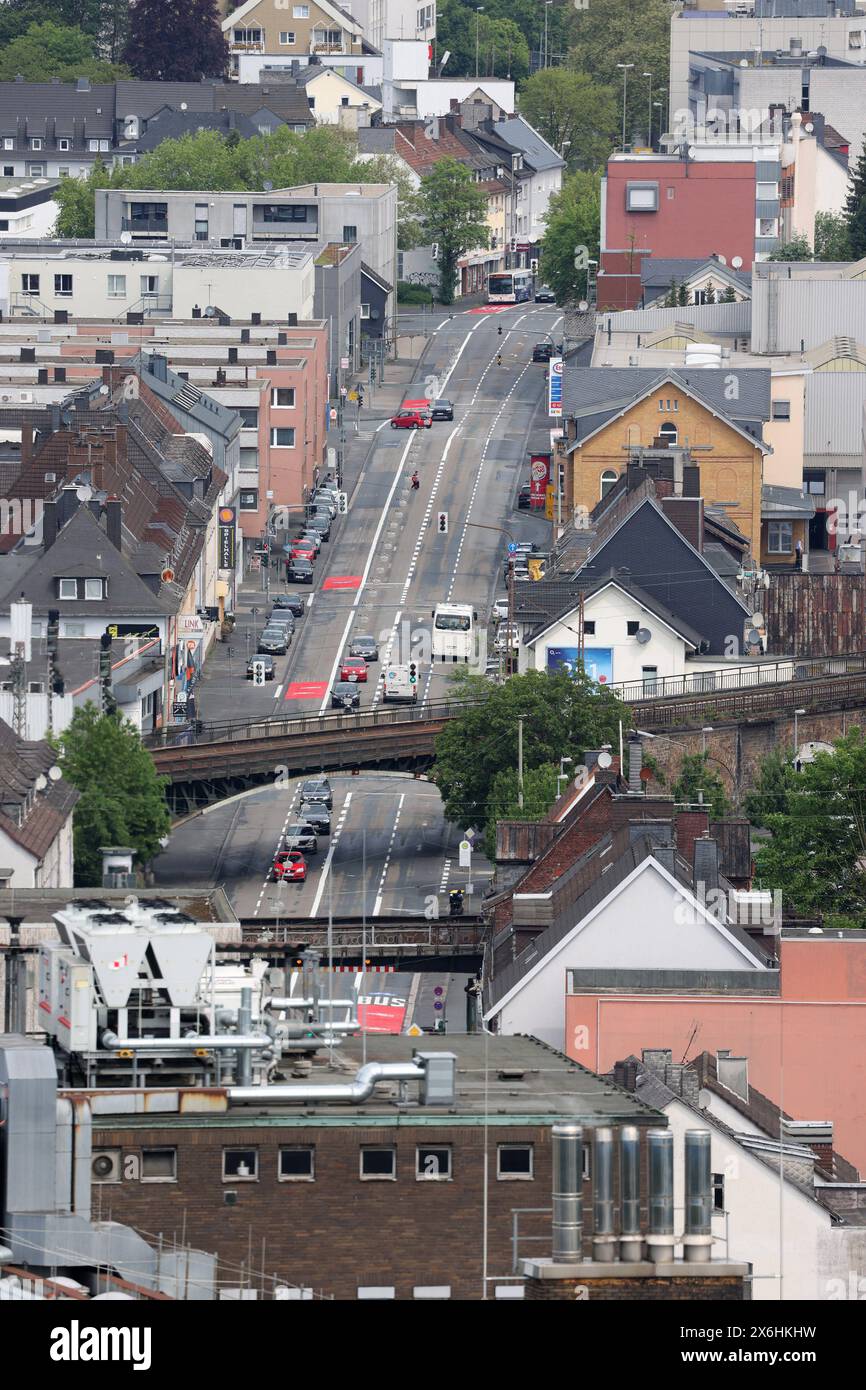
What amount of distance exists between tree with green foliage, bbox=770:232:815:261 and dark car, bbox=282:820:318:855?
8241 cm

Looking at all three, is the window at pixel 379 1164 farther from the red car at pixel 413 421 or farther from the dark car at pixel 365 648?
the red car at pixel 413 421

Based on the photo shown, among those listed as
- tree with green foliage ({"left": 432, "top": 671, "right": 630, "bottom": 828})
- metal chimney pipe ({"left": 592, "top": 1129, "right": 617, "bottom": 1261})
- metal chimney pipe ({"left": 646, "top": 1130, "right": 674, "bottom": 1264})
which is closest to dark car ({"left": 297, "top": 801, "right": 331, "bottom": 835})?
tree with green foliage ({"left": 432, "top": 671, "right": 630, "bottom": 828})

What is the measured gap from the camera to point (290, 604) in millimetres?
142000

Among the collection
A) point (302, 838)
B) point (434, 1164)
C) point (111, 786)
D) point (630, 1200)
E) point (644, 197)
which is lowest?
point (302, 838)

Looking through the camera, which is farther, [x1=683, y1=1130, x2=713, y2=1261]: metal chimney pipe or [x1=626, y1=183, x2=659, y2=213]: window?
[x1=626, y1=183, x2=659, y2=213]: window

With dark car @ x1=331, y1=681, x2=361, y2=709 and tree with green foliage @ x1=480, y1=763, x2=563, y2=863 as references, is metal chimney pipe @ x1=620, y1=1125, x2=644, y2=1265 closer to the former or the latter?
tree with green foliage @ x1=480, y1=763, x2=563, y2=863

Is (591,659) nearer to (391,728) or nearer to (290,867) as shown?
(391,728)

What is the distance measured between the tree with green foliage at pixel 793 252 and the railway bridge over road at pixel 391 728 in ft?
224

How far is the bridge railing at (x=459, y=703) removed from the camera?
114938 mm

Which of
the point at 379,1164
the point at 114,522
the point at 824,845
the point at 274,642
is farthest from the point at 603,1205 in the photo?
the point at 274,642

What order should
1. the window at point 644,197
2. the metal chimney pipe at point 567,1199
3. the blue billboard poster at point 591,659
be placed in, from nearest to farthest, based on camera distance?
the metal chimney pipe at point 567,1199
the blue billboard poster at point 591,659
the window at point 644,197

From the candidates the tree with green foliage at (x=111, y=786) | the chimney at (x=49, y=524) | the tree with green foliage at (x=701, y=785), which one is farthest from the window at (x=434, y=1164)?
the chimney at (x=49, y=524)

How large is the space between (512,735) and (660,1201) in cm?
7352

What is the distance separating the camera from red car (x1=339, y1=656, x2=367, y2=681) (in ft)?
427
